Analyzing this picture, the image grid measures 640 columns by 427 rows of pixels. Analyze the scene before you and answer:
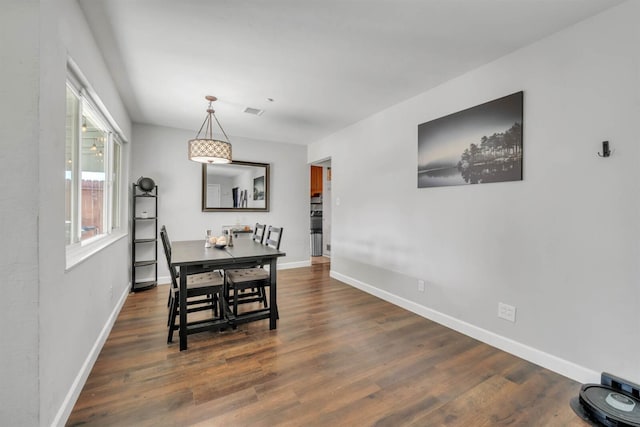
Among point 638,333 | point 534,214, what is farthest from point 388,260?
point 638,333

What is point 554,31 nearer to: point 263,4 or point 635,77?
point 635,77

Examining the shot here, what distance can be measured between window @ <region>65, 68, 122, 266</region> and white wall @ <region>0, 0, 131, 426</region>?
0.36 meters

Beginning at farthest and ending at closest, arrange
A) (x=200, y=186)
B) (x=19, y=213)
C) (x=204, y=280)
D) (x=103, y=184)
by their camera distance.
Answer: (x=200, y=186) → (x=103, y=184) → (x=204, y=280) → (x=19, y=213)

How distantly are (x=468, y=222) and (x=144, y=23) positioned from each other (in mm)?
3098

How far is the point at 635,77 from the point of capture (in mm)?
1698

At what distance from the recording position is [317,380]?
6.26ft

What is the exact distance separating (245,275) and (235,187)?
8.36ft

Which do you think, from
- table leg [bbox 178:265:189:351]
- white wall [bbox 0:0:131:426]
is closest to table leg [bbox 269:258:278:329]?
table leg [bbox 178:265:189:351]

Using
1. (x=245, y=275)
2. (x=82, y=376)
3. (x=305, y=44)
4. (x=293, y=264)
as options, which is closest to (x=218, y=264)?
(x=245, y=275)

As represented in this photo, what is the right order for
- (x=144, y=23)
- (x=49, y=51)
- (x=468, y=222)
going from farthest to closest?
1. (x=468, y=222)
2. (x=144, y=23)
3. (x=49, y=51)

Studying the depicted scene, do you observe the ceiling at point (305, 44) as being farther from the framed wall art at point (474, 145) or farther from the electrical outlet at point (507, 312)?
the electrical outlet at point (507, 312)

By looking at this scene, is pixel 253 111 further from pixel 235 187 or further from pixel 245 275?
pixel 245 275

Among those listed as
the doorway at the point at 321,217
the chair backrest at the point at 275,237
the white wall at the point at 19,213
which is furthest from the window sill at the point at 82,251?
the doorway at the point at 321,217

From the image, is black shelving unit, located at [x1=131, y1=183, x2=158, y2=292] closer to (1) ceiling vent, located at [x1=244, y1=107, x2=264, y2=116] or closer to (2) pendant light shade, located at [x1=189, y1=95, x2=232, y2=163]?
(2) pendant light shade, located at [x1=189, y1=95, x2=232, y2=163]
